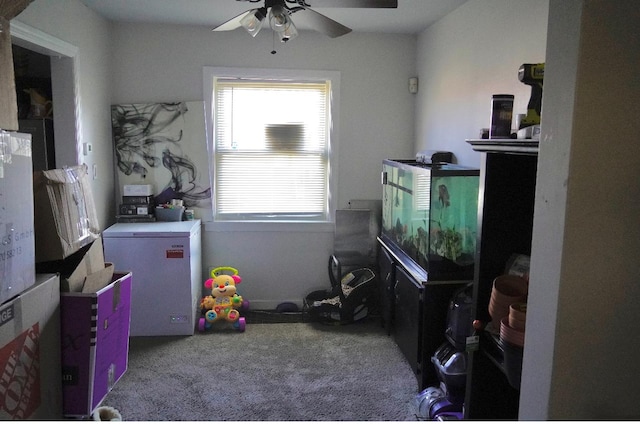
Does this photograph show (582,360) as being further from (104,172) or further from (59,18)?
(104,172)

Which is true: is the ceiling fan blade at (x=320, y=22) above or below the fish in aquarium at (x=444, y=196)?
above

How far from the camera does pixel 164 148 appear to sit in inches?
155

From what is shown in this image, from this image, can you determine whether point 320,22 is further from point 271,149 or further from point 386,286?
point 386,286

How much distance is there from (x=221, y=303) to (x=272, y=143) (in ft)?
4.62

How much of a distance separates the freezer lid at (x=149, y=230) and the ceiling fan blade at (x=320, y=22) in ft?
5.68

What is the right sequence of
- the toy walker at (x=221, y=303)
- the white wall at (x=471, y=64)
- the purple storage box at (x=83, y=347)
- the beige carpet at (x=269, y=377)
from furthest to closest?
the toy walker at (x=221, y=303)
the beige carpet at (x=269, y=377)
the white wall at (x=471, y=64)
the purple storage box at (x=83, y=347)

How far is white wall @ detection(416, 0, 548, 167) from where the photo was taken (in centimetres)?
242

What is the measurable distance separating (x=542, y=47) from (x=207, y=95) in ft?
Result: 8.50

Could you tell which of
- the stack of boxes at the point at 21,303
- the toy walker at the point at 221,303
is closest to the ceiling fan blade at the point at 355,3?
the stack of boxes at the point at 21,303

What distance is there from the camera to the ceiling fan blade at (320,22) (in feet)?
8.00

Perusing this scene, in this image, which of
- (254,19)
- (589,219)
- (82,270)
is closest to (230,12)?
(254,19)

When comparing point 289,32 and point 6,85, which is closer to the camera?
point 6,85

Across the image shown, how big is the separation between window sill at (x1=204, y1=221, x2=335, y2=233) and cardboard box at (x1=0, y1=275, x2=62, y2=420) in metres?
2.01

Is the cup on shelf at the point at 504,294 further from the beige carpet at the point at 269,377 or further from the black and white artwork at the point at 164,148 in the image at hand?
the black and white artwork at the point at 164,148
